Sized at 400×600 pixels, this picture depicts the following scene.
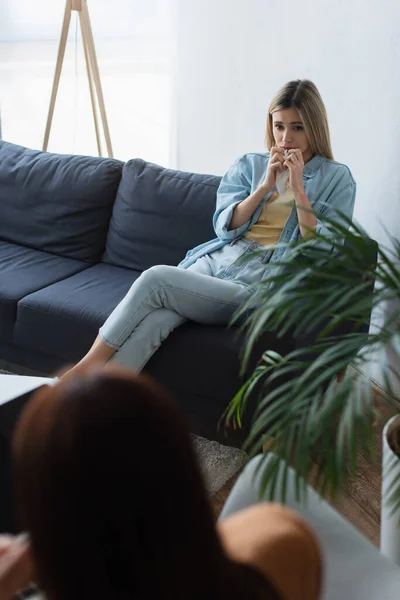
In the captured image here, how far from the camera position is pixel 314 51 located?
2.58 m

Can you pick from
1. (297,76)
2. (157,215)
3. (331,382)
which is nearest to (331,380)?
(331,382)

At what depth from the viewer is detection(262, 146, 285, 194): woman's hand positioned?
2.11m

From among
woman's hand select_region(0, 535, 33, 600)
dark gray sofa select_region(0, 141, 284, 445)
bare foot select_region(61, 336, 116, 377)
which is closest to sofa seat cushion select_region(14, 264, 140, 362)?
dark gray sofa select_region(0, 141, 284, 445)

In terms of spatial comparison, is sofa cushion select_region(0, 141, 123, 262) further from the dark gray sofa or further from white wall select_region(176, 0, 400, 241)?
white wall select_region(176, 0, 400, 241)

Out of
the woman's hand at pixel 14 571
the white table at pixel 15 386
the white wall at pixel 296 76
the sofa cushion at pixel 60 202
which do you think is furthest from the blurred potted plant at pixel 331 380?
the sofa cushion at pixel 60 202

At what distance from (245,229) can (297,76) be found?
2.91 feet

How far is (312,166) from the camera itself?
2170 mm

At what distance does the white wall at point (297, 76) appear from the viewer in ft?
7.35

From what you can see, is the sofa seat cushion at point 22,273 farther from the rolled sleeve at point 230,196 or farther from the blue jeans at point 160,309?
the rolled sleeve at point 230,196

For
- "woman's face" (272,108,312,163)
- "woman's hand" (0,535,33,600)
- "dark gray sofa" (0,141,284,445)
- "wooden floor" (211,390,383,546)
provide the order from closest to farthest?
1. "woman's hand" (0,535,33,600)
2. "wooden floor" (211,390,383,546)
3. "dark gray sofa" (0,141,284,445)
4. "woman's face" (272,108,312,163)

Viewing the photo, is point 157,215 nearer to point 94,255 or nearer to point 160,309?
point 94,255

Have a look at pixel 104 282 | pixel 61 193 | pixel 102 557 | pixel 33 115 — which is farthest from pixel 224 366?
pixel 33 115

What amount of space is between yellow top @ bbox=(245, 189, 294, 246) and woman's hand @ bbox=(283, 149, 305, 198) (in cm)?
13

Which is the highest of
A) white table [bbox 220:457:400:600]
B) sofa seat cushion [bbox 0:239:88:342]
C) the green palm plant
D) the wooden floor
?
the green palm plant
